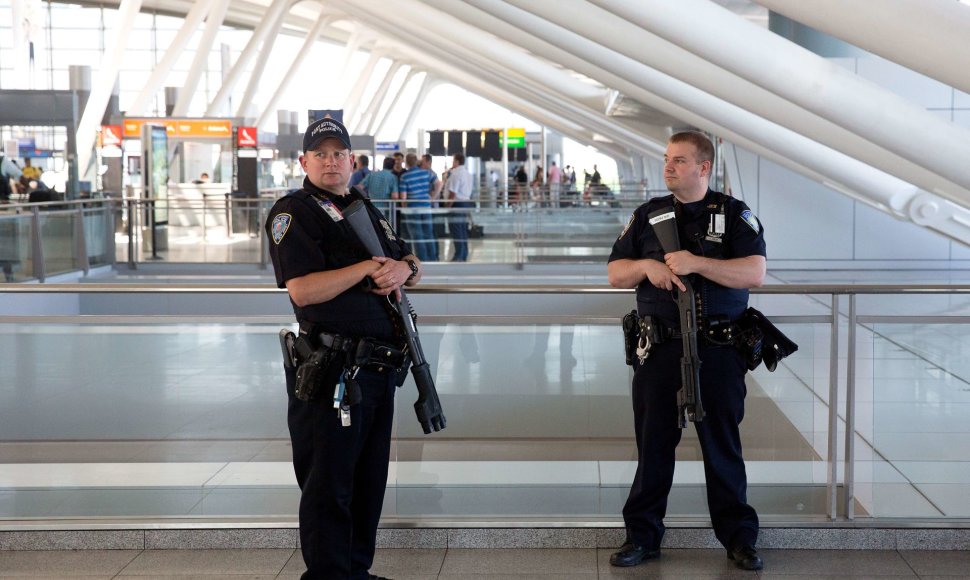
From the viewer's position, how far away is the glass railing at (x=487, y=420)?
5422mm

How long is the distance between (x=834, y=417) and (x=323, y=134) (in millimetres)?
2728

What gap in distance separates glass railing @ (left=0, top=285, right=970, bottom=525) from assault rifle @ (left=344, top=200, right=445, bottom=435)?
0.88 metres

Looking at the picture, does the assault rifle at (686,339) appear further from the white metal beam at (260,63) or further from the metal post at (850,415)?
the white metal beam at (260,63)

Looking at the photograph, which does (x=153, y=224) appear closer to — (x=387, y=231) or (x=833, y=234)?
(x=833, y=234)

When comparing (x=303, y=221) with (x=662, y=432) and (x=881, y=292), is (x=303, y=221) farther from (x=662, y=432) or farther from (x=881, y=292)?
(x=881, y=292)

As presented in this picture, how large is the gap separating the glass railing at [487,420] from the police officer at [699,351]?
1.44 ft

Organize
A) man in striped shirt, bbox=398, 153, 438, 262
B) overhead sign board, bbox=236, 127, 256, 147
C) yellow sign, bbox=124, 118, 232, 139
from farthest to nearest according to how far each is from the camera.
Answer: yellow sign, bbox=124, 118, 232, 139 → overhead sign board, bbox=236, 127, 256, 147 → man in striped shirt, bbox=398, 153, 438, 262

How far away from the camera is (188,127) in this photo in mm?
27781

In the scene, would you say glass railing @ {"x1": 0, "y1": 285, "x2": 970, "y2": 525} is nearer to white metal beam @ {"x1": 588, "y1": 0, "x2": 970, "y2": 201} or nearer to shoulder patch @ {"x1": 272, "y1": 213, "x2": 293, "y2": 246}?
shoulder patch @ {"x1": 272, "y1": 213, "x2": 293, "y2": 246}

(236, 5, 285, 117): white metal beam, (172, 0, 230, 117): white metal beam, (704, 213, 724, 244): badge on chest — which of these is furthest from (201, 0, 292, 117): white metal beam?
(704, 213, 724, 244): badge on chest

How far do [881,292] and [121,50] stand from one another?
1124 inches

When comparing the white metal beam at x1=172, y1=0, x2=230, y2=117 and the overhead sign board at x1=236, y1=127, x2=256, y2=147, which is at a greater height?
the white metal beam at x1=172, y1=0, x2=230, y2=117

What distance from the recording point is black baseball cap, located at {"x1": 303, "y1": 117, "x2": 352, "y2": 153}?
14.3 ft

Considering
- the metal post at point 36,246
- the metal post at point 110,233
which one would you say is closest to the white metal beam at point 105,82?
the metal post at point 110,233
